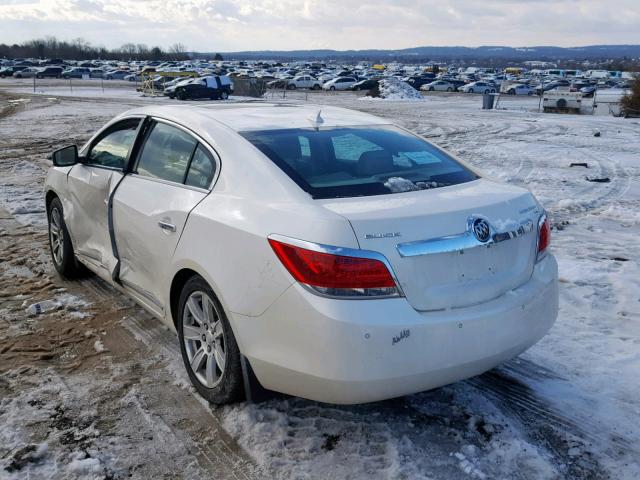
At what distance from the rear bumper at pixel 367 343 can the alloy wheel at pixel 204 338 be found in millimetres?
300

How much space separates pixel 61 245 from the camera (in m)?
5.50

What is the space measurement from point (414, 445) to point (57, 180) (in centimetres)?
390

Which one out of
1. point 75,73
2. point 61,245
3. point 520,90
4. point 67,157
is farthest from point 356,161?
point 75,73

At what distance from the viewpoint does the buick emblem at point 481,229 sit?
2971 mm

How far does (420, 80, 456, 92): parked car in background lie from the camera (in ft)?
194

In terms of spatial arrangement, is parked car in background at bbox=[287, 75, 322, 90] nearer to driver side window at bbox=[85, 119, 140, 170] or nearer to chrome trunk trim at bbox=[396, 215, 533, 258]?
driver side window at bbox=[85, 119, 140, 170]

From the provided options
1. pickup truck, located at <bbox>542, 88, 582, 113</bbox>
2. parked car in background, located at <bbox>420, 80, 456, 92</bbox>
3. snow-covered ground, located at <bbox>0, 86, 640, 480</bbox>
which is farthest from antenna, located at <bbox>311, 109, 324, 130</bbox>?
parked car in background, located at <bbox>420, 80, 456, 92</bbox>

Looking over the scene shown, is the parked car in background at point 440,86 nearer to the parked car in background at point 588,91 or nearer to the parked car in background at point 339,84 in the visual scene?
the parked car in background at point 339,84

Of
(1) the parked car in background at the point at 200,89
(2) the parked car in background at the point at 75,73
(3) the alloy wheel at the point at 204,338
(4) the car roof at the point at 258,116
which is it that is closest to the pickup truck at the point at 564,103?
(1) the parked car in background at the point at 200,89

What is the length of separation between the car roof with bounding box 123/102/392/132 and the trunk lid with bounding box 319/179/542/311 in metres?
1.03

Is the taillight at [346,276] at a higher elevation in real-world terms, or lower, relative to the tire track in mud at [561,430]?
higher

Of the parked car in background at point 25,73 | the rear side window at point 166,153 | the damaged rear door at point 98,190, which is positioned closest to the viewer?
the rear side window at point 166,153

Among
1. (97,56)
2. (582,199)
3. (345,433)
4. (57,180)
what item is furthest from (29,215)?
(97,56)

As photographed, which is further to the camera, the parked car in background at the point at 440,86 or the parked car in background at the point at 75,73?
the parked car in background at the point at 75,73
